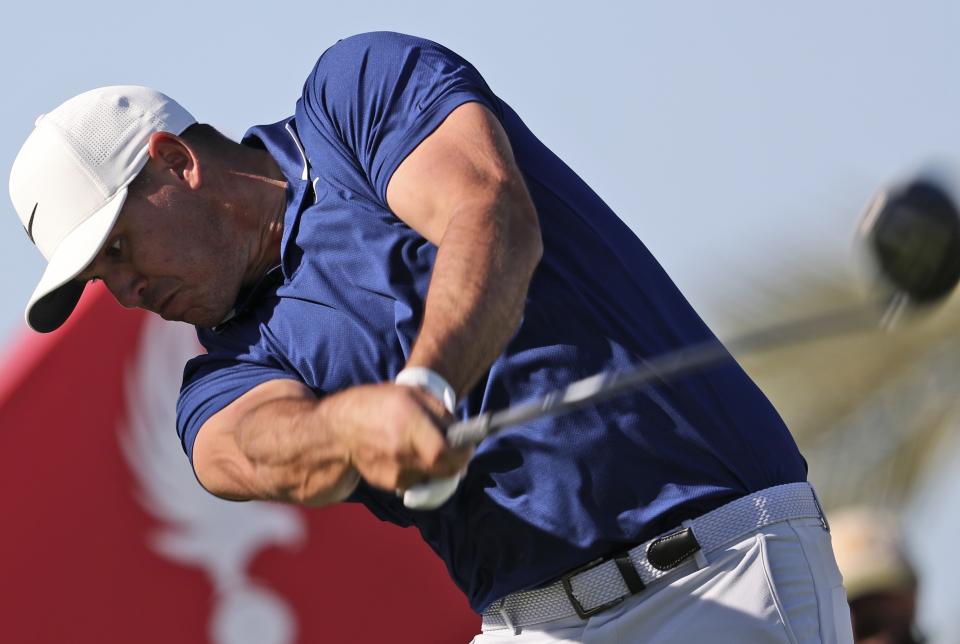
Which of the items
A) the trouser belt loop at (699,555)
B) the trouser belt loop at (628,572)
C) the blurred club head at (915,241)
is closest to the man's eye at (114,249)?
the trouser belt loop at (628,572)

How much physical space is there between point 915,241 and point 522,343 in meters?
0.91

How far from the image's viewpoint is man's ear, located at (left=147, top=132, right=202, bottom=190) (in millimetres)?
4426

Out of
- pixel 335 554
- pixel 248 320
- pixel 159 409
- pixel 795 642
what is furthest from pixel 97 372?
pixel 795 642

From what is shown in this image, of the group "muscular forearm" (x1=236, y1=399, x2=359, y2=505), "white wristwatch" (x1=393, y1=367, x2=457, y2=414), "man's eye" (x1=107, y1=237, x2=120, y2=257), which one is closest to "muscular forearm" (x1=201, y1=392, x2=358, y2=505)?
"muscular forearm" (x1=236, y1=399, x2=359, y2=505)

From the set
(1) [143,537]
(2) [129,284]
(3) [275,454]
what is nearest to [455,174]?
(3) [275,454]

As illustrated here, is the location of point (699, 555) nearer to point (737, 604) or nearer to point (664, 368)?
point (737, 604)

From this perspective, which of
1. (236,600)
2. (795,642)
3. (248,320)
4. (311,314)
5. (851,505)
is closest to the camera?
(795,642)

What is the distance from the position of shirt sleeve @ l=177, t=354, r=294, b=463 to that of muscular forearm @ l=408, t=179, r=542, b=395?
3.05ft

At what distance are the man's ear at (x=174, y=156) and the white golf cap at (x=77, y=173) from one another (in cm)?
3

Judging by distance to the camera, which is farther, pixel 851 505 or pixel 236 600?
pixel 851 505

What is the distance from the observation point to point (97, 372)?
709cm

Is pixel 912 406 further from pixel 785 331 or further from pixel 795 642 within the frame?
pixel 785 331

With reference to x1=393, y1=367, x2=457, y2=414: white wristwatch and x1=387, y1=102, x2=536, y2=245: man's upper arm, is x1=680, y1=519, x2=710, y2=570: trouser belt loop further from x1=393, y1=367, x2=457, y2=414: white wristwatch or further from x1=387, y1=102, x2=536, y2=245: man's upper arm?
x1=393, y1=367, x2=457, y2=414: white wristwatch

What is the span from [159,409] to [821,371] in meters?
3.80
